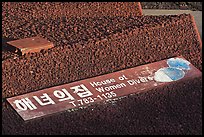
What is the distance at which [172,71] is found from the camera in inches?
247

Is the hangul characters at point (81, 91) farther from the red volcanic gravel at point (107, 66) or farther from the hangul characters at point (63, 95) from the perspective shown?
the red volcanic gravel at point (107, 66)

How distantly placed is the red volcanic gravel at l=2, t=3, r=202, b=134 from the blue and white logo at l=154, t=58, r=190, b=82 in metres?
0.11

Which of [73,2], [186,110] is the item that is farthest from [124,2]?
[186,110]

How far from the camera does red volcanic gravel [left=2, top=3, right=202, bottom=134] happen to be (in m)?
5.31

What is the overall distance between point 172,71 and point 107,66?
65cm

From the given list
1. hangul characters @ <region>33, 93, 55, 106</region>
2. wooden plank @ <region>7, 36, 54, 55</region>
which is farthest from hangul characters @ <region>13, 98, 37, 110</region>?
wooden plank @ <region>7, 36, 54, 55</region>

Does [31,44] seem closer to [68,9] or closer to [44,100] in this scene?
[44,100]

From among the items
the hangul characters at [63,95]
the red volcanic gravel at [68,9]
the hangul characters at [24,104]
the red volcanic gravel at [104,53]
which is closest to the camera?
the hangul characters at [24,104]

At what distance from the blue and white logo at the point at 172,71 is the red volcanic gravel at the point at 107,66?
0.37 ft

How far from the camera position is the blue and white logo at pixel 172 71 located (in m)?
6.13

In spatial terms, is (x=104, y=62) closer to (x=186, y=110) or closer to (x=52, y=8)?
(x=186, y=110)

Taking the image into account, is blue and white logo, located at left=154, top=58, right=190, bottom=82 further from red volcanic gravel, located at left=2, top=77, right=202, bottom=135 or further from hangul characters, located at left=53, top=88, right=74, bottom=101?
hangul characters, located at left=53, top=88, right=74, bottom=101

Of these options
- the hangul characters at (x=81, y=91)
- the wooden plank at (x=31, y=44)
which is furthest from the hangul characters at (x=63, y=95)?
the wooden plank at (x=31, y=44)

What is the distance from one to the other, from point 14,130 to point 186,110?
152cm
